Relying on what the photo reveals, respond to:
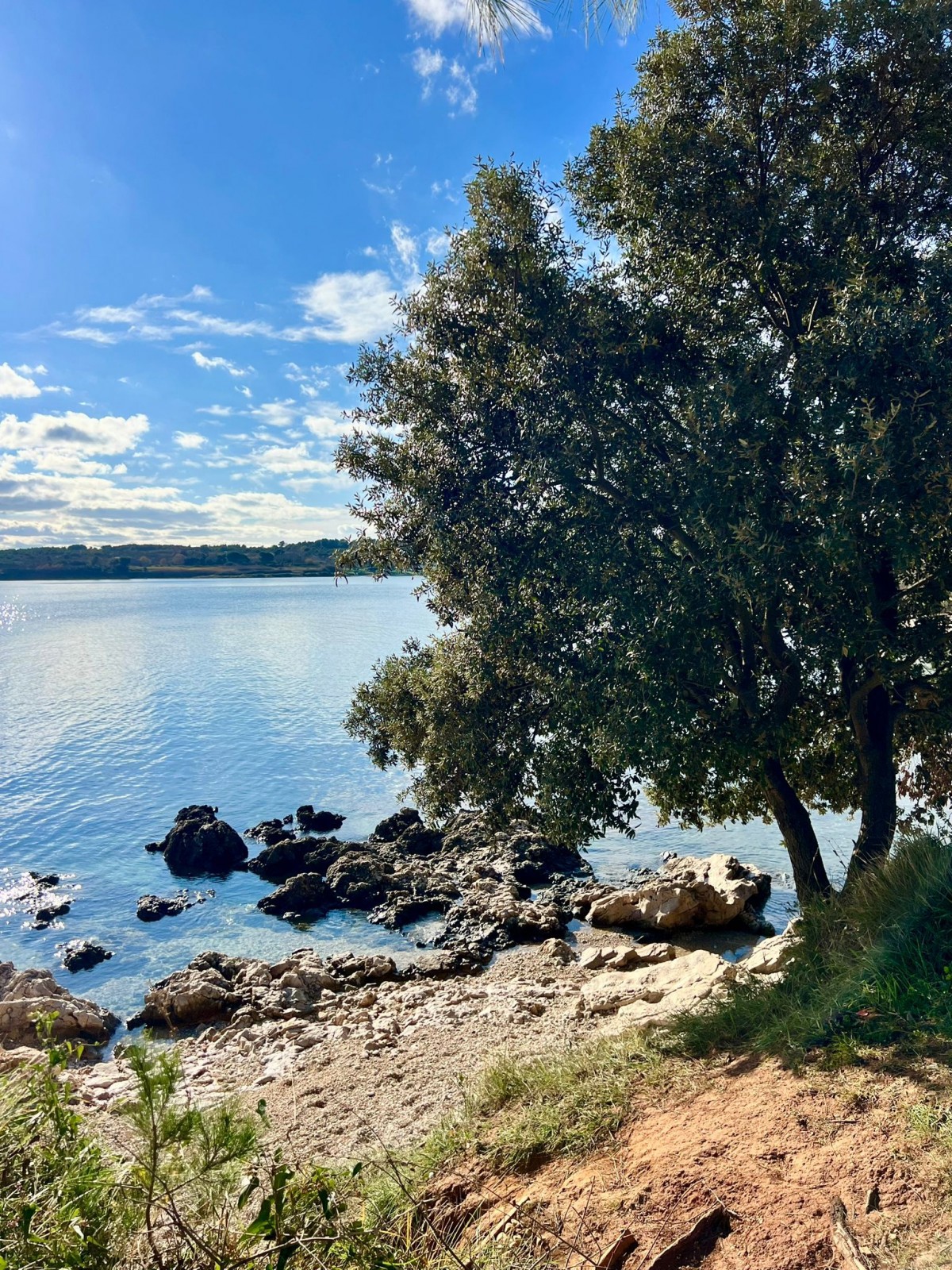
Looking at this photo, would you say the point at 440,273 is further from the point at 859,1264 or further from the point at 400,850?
the point at 400,850

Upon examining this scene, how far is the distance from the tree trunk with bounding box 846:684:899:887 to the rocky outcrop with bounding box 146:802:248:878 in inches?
870

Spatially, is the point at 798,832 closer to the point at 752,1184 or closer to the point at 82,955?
the point at 752,1184

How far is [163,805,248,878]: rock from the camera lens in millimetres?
26781

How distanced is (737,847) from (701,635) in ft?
57.2

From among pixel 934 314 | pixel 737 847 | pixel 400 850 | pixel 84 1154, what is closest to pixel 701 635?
pixel 934 314

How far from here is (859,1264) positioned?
3918 mm

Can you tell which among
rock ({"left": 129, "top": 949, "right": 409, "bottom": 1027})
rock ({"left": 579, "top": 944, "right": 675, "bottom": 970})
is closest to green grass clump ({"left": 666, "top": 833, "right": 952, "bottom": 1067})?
rock ({"left": 579, "top": 944, "right": 675, "bottom": 970})

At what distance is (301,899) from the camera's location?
23.1 meters

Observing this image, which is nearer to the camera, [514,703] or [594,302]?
[594,302]

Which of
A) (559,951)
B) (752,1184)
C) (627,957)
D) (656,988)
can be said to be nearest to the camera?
(752,1184)

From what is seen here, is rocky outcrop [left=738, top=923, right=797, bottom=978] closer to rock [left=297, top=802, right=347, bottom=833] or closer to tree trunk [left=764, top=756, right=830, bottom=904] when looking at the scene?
tree trunk [left=764, top=756, right=830, bottom=904]

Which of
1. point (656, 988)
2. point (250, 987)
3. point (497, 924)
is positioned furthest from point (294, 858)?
point (656, 988)

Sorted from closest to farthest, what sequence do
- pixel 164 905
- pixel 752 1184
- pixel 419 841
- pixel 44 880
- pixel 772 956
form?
pixel 752 1184 → pixel 772 956 → pixel 164 905 → pixel 44 880 → pixel 419 841

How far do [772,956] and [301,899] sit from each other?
15.6m
